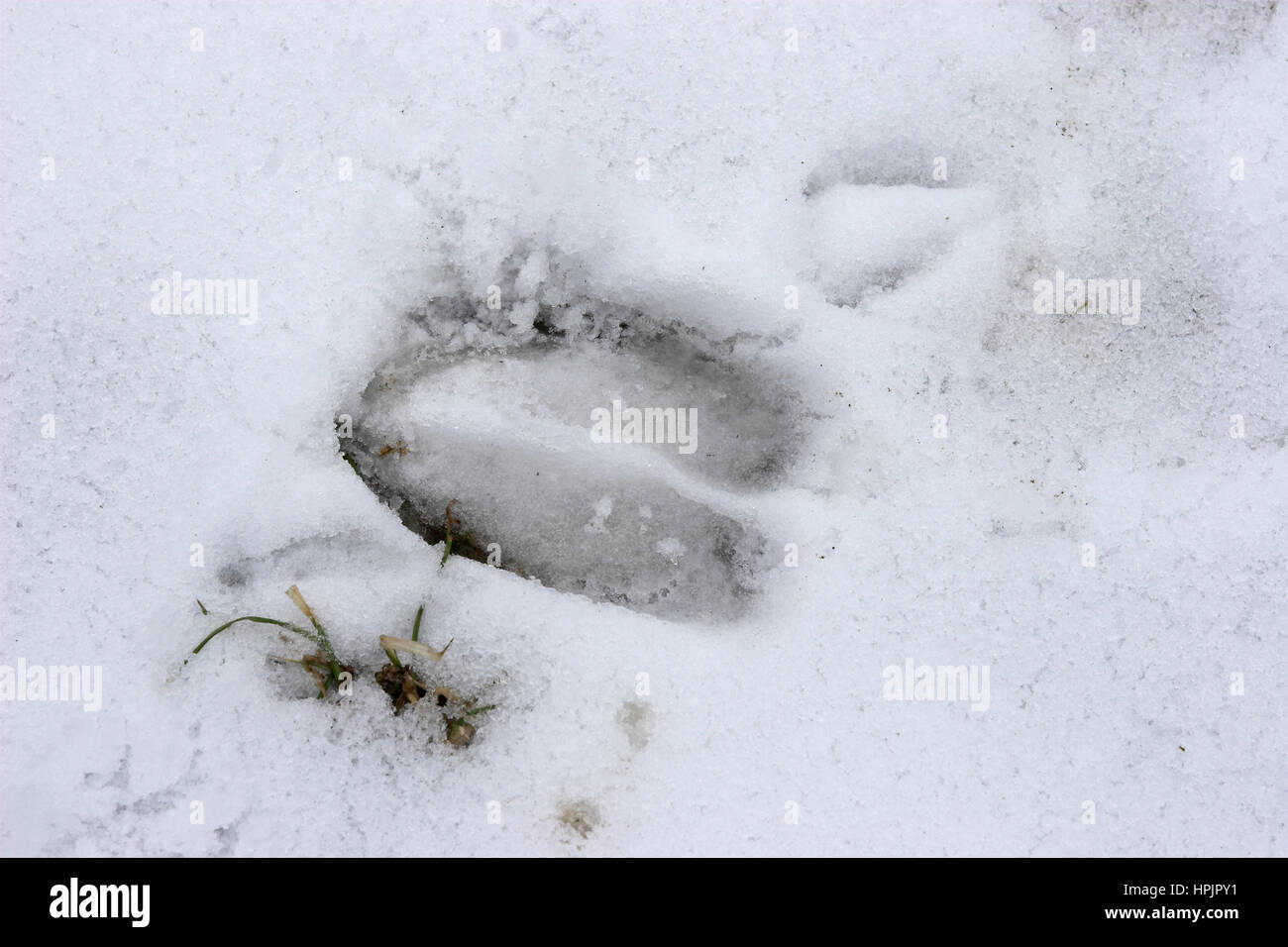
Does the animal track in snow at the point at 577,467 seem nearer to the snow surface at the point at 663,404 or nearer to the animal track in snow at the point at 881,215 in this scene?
the snow surface at the point at 663,404

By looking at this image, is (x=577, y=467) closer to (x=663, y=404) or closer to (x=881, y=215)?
(x=663, y=404)

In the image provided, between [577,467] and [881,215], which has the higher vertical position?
[881,215]

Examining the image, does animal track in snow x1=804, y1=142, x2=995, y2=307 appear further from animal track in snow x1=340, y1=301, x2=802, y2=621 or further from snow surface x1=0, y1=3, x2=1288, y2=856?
animal track in snow x1=340, y1=301, x2=802, y2=621

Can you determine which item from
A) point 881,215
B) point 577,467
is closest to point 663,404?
point 577,467

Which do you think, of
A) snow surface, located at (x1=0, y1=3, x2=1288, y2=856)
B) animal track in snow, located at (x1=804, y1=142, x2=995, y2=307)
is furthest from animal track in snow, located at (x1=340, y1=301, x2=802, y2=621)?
animal track in snow, located at (x1=804, y1=142, x2=995, y2=307)

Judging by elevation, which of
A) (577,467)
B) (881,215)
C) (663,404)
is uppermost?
(881,215)

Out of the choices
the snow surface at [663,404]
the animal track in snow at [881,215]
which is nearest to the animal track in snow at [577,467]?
the snow surface at [663,404]
